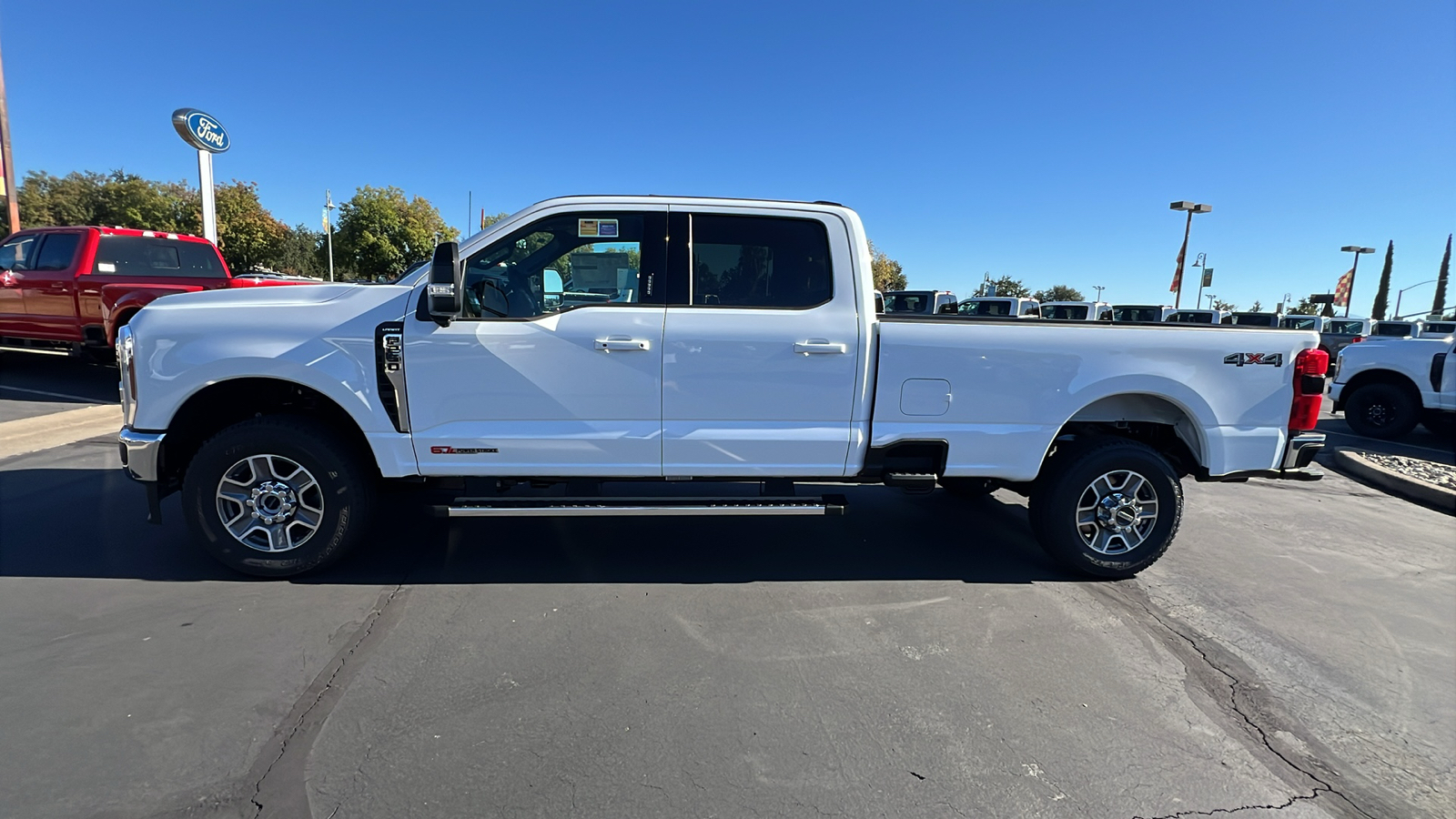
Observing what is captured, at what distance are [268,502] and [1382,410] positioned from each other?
1291 cm

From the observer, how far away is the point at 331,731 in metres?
2.58

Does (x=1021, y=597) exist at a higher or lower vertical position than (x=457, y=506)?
lower

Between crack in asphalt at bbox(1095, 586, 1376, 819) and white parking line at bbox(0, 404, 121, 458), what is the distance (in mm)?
8985

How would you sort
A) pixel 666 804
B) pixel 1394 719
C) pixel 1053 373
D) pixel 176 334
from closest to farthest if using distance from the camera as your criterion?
pixel 666 804 → pixel 1394 719 → pixel 176 334 → pixel 1053 373

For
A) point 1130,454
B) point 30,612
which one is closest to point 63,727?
point 30,612

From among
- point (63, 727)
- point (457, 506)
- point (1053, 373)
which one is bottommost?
point (63, 727)

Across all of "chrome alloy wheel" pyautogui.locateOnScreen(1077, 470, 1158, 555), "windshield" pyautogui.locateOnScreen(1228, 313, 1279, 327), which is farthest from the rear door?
"windshield" pyautogui.locateOnScreen(1228, 313, 1279, 327)

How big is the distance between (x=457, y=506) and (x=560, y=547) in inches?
33.5

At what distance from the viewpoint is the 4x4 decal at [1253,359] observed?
156 inches

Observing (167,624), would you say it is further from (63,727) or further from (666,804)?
(666,804)

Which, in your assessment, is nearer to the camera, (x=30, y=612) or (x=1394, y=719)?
(x=1394, y=719)

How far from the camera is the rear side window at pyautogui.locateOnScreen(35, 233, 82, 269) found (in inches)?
366

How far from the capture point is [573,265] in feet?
12.8

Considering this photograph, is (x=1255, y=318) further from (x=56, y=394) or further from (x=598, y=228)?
(x=56, y=394)
